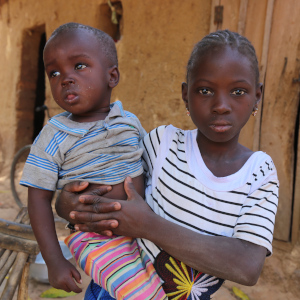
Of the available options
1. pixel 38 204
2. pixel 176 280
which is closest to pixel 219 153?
pixel 176 280

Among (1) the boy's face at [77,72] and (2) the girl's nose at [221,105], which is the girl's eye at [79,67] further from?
(2) the girl's nose at [221,105]

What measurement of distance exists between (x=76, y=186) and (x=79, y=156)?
11cm

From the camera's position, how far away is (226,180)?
105 cm

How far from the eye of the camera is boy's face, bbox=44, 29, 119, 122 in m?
1.19

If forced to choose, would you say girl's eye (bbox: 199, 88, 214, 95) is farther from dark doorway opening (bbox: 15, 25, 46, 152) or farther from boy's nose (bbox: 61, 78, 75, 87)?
dark doorway opening (bbox: 15, 25, 46, 152)

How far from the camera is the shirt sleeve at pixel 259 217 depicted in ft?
3.13

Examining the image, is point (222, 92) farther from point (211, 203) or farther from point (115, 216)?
point (115, 216)

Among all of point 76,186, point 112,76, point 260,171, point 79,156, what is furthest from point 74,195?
point 260,171

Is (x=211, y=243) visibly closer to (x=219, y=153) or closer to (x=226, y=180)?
(x=226, y=180)

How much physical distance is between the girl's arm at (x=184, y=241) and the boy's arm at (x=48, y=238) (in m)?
0.16

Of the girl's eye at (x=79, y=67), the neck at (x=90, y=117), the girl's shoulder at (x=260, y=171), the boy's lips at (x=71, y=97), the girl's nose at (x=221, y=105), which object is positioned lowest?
the girl's shoulder at (x=260, y=171)

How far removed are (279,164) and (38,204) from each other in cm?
253

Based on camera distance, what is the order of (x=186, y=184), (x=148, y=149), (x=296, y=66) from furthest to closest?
(x=296, y=66)
(x=148, y=149)
(x=186, y=184)

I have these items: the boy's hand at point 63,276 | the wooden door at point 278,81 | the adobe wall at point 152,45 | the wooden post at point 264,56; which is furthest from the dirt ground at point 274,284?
the boy's hand at point 63,276
